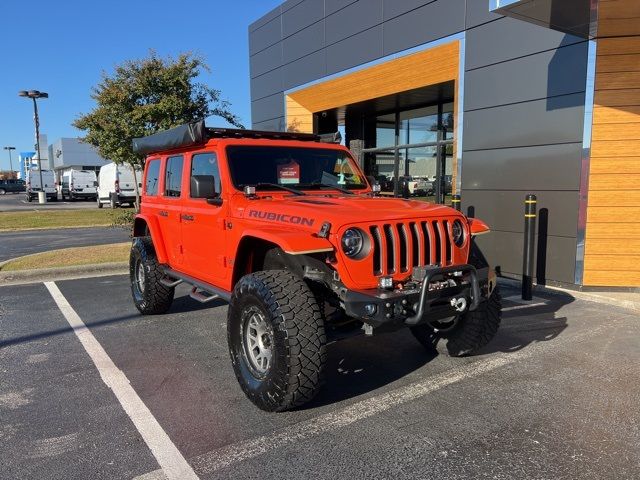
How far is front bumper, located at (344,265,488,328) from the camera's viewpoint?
10.6ft

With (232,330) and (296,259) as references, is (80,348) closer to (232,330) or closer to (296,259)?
(232,330)

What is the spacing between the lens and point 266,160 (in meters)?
4.74

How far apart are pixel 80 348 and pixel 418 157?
9159mm

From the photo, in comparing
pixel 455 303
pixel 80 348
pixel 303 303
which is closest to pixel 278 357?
pixel 303 303

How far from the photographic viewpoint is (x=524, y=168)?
7.68 m

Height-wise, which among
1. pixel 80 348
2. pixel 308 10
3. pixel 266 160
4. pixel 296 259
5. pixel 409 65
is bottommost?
pixel 80 348

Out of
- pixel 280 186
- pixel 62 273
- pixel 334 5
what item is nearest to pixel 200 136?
pixel 280 186

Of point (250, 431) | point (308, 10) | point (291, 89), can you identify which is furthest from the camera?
point (291, 89)

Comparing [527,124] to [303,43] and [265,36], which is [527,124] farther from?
[265,36]

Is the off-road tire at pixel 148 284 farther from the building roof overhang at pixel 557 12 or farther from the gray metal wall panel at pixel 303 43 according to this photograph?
the gray metal wall panel at pixel 303 43

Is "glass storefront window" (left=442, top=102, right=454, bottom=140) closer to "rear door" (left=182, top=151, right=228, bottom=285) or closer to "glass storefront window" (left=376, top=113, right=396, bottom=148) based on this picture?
"glass storefront window" (left=376, top=113, right=396, bottom=148)

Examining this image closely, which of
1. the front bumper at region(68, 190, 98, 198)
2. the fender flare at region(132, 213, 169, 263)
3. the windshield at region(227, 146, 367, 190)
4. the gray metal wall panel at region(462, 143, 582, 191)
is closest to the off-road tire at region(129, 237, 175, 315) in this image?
the fender flare at region(132, 213, 169, 263)

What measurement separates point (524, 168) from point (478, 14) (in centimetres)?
263

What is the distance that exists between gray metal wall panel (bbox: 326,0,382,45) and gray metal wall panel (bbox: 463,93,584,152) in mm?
3187
